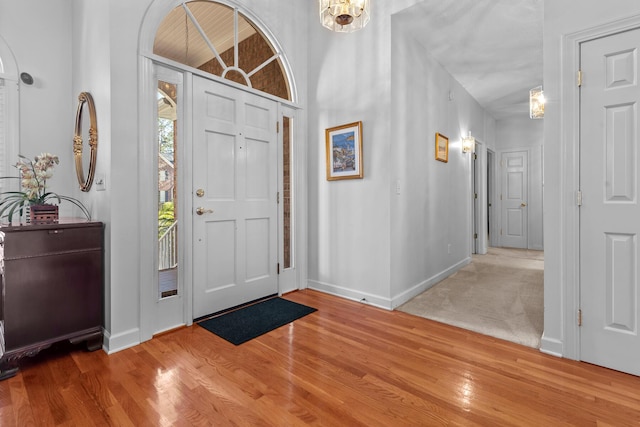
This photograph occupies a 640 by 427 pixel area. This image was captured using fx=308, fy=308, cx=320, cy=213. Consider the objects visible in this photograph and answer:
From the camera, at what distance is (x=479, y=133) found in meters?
5.58

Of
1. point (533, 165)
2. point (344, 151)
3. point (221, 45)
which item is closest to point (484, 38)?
point (344, 151)

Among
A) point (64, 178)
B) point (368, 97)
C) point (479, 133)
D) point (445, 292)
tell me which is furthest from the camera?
point (479, 133)

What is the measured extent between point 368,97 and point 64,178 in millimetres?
2938

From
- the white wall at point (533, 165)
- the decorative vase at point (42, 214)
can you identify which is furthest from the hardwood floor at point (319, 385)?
the white wall at point (533, 165)

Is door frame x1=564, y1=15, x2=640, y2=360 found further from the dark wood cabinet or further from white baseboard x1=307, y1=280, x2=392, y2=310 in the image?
the dark wood cabinet

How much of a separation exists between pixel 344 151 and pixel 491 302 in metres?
2.10

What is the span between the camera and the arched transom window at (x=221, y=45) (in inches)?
96.1

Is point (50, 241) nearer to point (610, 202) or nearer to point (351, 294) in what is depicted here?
point (351, 294)

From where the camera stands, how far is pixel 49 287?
195cm

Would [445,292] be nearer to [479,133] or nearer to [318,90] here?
[318,90]

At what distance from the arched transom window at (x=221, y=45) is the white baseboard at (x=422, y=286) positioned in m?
2.41

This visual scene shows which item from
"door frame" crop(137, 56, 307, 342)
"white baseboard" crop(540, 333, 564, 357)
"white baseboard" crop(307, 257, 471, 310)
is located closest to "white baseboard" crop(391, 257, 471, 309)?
"white baseboard" crop(307, 257, 471, 310)

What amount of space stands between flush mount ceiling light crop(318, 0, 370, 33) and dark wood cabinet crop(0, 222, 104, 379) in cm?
209

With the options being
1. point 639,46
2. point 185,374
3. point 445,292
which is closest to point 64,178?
point 185,374
